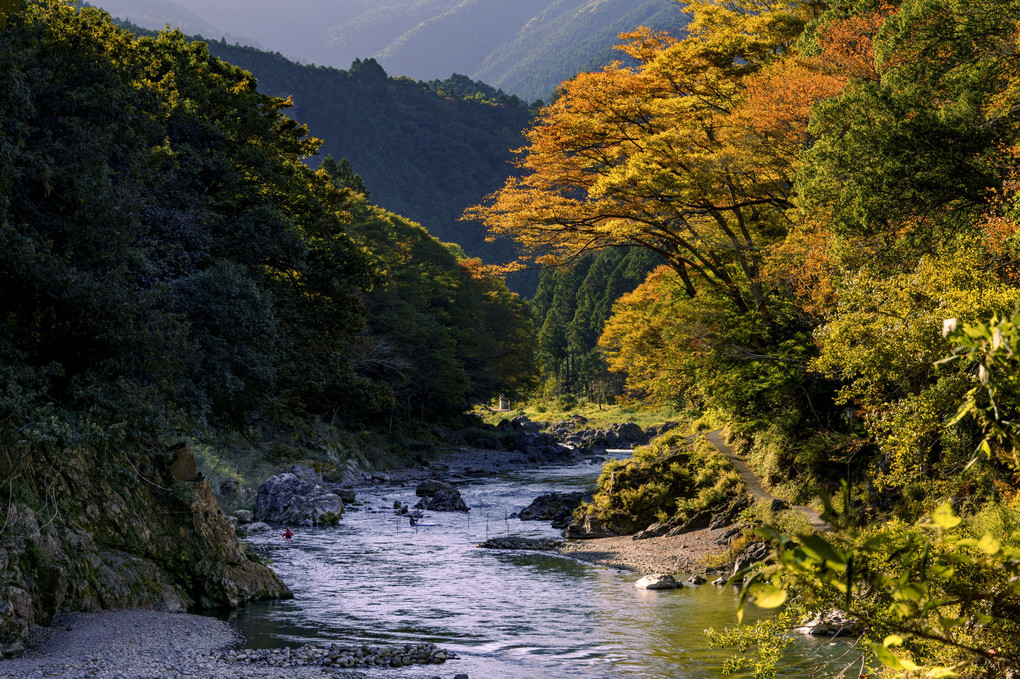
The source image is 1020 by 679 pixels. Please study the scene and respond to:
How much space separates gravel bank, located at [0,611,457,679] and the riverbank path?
10511 millimetres

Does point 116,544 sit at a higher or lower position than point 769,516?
higher

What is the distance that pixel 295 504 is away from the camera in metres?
25.2

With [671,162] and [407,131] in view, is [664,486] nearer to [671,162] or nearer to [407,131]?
[671,162]

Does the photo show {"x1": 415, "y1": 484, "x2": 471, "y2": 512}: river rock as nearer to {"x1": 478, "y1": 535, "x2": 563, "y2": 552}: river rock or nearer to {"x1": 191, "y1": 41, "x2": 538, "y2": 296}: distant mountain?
{"x1": 478, "y1": 535, "x2": 563, "y2": 552}: river rock

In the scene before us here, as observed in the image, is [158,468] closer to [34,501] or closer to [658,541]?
[34,501]

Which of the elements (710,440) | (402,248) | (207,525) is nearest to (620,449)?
(402,248)

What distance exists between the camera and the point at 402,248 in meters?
58.7

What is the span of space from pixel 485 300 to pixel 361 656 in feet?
179

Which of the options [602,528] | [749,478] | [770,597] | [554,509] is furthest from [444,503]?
[770,597]

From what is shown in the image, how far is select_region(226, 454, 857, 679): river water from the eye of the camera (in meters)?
11.3

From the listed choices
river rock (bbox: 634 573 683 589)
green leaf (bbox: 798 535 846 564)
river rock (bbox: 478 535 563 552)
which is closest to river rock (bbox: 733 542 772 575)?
river rock (bbox: 634 573 683 589)

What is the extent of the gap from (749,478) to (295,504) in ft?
45.9

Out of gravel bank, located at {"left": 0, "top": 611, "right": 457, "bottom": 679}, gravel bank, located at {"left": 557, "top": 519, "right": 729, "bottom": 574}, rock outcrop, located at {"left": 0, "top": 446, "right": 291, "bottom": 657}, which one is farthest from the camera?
gravel bank, located at {"left": 557, "top": 519, "right": 729, "bottom": 574}

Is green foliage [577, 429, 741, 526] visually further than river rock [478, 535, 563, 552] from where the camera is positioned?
Yes
